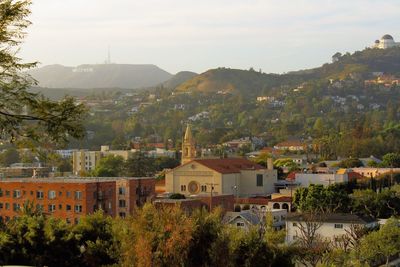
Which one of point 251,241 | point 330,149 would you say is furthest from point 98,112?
point 251,241

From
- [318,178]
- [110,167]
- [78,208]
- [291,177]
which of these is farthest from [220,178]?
[110,167]

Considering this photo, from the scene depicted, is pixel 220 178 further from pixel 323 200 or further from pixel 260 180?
pixel 323 200

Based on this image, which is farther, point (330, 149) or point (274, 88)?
point (274, 88)

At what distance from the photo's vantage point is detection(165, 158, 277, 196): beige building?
52.6m

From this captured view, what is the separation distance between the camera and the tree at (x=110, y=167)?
63.2 metres

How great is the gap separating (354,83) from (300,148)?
86.0 metres

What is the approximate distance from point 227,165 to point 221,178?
96.1 inches

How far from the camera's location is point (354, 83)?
608 feet

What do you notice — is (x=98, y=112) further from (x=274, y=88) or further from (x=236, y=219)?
(x=236, y=219)

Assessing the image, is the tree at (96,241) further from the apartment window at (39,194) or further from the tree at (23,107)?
the apartment window at (39,194)

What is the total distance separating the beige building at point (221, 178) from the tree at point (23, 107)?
1603 inches

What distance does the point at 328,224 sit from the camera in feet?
108

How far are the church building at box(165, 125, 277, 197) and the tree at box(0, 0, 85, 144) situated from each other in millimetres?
40440

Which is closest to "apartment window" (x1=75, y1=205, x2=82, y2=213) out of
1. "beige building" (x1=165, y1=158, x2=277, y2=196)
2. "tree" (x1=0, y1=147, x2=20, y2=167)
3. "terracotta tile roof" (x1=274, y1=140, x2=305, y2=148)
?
"beige building" (x1=165, y1=158, x2=277, y2=196)
